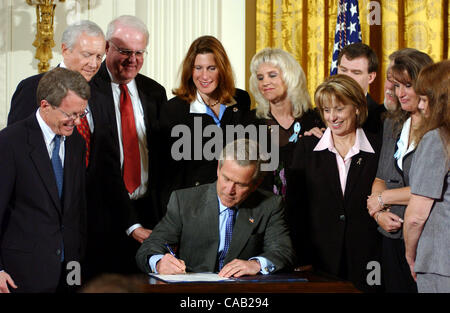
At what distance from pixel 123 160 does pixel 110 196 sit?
23 cm

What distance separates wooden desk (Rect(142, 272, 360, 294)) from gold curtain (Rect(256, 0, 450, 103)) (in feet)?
10.6

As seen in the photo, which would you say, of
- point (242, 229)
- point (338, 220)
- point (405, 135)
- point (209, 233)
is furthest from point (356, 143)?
point (209, 233)

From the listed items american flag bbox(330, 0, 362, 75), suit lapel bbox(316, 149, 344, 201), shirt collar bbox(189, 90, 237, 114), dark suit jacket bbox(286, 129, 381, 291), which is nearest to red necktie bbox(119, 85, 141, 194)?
shirt collar bbox(189, 90, 237, 114)

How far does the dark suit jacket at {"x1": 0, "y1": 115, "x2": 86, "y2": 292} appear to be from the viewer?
2.89 metres

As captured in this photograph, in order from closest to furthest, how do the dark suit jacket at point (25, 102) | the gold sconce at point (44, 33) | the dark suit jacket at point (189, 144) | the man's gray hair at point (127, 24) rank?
1. the dark suit jacket at point (25, 102)
2. the dark suit jacket at point (189, 144)
3. the man's gray hair at point (127, 24)
4. the gold sconce at point (44, 33)

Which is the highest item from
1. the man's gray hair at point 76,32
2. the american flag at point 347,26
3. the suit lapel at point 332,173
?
the american flag at point 347,26

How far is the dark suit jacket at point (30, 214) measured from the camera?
2.89 metres

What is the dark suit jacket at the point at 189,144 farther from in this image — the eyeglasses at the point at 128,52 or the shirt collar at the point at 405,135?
the shirt collar at the point at 405,135

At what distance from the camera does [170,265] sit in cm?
287

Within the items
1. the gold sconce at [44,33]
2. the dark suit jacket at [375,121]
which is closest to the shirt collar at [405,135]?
the dark suit jacket at [375,121]

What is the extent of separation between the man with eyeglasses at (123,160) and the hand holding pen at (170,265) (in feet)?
2.28

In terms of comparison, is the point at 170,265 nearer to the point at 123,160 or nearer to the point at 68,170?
the point at 68,170

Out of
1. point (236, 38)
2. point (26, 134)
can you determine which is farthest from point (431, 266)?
point (236, 38)
